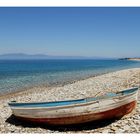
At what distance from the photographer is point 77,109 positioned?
12.4 m

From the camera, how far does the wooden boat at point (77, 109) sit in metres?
12.4

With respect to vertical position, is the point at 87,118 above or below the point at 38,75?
above

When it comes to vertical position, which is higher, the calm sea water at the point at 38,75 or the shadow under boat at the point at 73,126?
the shadow under boat at the point at 73,126

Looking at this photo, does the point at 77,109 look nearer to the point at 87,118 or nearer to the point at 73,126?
the point at 87,118

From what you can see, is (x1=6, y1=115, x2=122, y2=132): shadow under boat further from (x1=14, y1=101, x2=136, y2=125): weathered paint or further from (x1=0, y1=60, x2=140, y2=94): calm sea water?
(x1=0, y1=60, x2=140, y2=94): calm sea water

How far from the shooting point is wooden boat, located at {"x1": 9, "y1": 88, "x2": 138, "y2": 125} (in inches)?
486

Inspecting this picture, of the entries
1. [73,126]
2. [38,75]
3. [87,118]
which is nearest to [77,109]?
[87,118]

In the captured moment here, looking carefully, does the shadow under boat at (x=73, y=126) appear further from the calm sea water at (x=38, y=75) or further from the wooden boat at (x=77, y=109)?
the calm sea water at (x=38, y=75)

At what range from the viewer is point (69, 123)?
12570 mm

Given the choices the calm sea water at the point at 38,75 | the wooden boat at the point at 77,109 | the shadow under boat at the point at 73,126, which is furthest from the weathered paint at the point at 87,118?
the calm sea water at the point at 38,75
